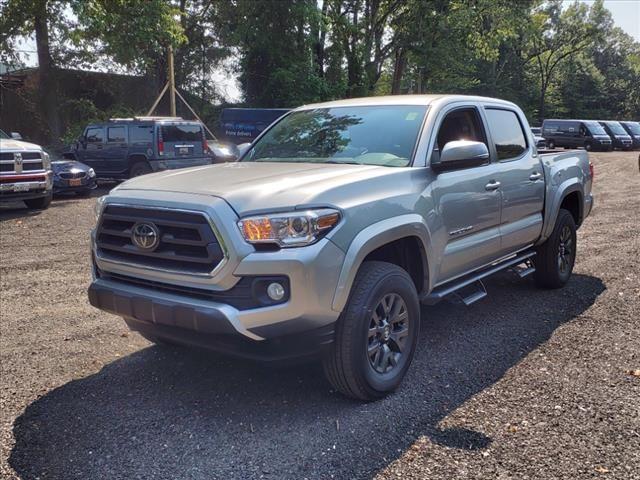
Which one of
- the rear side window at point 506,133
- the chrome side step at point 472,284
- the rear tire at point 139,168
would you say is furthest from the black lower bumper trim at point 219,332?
the rear tire at point 139,168

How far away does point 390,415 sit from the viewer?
3.55 metres

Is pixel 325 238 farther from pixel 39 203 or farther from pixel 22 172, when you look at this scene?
pixel 39 203

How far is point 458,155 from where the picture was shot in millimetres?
4066

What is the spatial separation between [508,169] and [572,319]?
1.47 metres

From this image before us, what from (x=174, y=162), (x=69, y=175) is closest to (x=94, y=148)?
(x=174, y=162)

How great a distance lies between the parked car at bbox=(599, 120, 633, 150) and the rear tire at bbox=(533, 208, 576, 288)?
116 feet

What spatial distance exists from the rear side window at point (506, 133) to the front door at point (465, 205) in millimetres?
227

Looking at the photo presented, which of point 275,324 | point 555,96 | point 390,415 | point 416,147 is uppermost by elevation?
point 555,96

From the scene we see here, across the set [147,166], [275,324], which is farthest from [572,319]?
[147,166]

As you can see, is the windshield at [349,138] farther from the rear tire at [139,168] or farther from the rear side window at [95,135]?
the rear side window at [95,135]

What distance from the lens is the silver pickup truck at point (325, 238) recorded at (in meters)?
3.18

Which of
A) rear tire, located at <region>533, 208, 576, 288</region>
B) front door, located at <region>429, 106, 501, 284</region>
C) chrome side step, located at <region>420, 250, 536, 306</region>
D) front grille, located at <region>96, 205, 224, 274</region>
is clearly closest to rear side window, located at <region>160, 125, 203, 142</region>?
rear tire, located at <region>533, 208, 576, 288</region>

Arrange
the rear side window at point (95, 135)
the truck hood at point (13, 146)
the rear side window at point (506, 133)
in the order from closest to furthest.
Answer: the rear side window at point (506, 133) < the truck hood at point (13, 146) < the rear side window at point (95, 135)

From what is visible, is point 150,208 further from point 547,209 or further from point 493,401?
point 547,209
